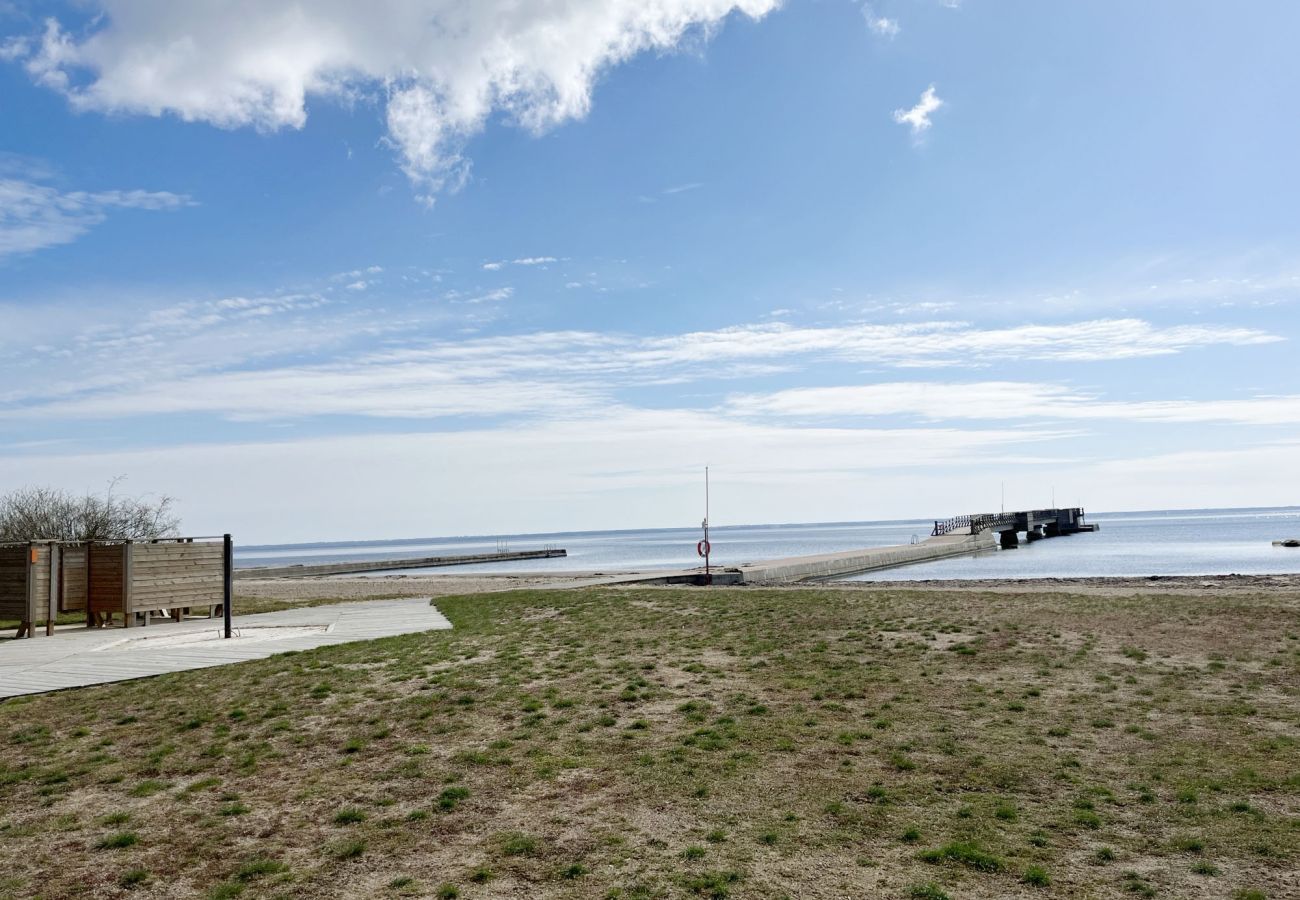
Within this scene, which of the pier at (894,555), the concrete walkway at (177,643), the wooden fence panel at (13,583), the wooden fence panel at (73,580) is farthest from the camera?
the pier at (894,555)

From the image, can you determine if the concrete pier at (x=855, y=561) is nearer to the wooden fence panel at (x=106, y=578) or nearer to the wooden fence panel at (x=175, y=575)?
the wooden fence panel at (x=175, y=575)

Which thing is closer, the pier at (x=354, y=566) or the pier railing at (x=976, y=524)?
the pier at (x=354, y=566)

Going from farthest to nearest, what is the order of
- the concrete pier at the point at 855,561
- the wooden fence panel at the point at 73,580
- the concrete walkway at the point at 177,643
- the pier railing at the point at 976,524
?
the pier railing at the point at 976,524 → the concrete pier at the point at 855,561 → the wooden fence panel at the point at 73,580 → the concrete walkway at the point at 177,643

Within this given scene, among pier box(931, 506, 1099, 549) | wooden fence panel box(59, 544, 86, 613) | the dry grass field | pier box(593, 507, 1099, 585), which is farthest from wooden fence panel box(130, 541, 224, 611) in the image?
pier box(931, 506, 1099, 549)

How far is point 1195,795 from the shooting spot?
7039mm

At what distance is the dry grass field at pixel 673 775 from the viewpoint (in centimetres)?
582

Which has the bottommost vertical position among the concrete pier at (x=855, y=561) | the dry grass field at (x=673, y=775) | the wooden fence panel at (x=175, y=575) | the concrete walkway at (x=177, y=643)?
the concrete pier at (x=855, y=561)

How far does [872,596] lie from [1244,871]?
1895 cm

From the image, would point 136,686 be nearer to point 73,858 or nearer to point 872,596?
point 73,858

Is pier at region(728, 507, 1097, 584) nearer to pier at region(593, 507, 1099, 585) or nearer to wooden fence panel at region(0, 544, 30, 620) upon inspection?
pier at region(593, 507, 1099, 585)

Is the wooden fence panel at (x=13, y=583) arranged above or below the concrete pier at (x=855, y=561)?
above

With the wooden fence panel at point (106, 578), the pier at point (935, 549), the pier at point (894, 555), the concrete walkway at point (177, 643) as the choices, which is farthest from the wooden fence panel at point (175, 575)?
the pier at point (935, 549)

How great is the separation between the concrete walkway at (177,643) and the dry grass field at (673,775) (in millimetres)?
1175

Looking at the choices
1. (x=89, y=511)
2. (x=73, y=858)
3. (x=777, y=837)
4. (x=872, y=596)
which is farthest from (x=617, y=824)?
(x=89, y=511)
